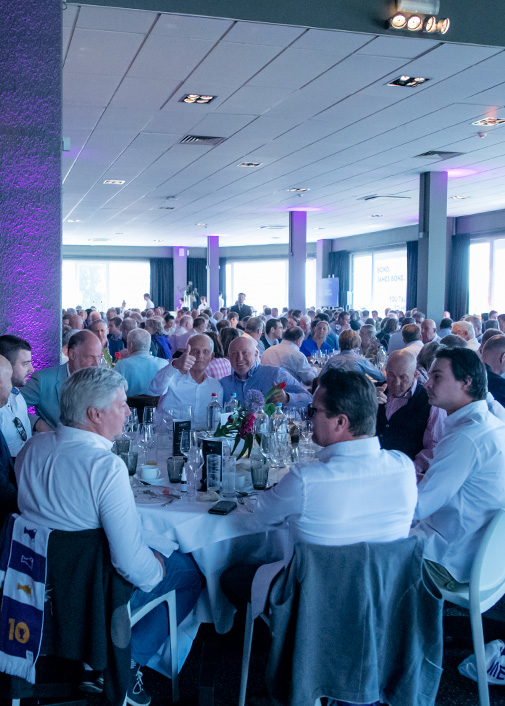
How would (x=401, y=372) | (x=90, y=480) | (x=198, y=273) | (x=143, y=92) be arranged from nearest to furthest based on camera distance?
(x=90, y=480)
(x=401, y=372)
(x=143, y=92)
(x=198, y=273)

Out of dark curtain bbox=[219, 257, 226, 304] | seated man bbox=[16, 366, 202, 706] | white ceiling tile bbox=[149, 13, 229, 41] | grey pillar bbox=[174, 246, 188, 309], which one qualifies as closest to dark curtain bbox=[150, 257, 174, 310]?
grey pillar bbox=[174, 246, 188, 309]

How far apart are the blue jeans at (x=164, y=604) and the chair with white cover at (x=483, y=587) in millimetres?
1032

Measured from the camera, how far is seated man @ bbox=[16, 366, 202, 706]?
2146mm

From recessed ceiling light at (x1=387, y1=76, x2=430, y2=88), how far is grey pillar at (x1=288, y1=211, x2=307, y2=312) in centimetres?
868

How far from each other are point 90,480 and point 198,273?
2409 cm

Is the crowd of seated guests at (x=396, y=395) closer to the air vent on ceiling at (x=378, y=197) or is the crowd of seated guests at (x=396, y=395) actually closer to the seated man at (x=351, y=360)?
the seated man at (x=351, y=360)

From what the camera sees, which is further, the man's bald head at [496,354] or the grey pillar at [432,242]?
the grey pillar at [432,242]

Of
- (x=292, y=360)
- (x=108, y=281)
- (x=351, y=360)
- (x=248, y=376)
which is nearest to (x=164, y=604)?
(x=248, y=376)

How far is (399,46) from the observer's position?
4.98m

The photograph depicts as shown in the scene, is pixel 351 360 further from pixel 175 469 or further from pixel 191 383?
pixel 175 469

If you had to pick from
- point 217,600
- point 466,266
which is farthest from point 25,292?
point 466,266

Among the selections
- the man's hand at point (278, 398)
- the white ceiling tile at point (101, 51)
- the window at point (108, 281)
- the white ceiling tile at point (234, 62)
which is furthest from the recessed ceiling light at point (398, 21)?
the window at point (108, 281)

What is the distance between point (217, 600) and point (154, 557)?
599 millimetres

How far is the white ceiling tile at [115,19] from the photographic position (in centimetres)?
436
